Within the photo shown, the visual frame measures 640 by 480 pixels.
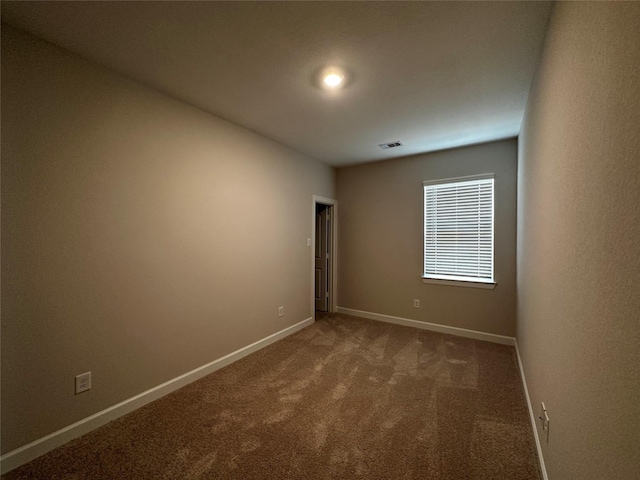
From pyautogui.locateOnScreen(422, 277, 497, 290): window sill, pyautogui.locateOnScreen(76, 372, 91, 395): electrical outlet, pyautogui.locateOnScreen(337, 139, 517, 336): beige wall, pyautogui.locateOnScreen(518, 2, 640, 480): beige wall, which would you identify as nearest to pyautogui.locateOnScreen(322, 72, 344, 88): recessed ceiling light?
pyautogui.locateOnScreen(518, 2, 640, 480): beige wall

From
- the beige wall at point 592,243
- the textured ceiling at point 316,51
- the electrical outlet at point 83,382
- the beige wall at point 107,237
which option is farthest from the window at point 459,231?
the electrical outlet at point 83,382

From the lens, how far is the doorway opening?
4711mm

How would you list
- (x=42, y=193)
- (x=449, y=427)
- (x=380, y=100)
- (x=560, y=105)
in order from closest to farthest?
(x=560, y=105) < (x=42, y=193) < (x=449, y=427) < (x=380, y=100)

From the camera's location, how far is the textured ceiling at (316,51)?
1.48 meters

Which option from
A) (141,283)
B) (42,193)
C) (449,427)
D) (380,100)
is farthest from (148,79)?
(449,427)

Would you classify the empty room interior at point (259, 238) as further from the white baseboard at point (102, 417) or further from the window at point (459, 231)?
the window at point (459, 231)

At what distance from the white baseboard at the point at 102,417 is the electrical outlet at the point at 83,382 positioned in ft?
0.69

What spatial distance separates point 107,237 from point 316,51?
1992mm

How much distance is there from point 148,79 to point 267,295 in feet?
8.05

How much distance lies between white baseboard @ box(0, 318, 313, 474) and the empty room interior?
0.04 ft

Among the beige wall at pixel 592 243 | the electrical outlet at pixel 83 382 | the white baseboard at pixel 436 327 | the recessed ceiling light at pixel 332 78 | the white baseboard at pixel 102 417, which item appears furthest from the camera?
the white baseboard at pixel 436 327

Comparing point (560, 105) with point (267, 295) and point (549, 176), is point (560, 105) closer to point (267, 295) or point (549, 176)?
point (549, 176)

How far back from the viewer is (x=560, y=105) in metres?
1.32

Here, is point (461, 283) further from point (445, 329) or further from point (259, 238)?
point (259, 238)
